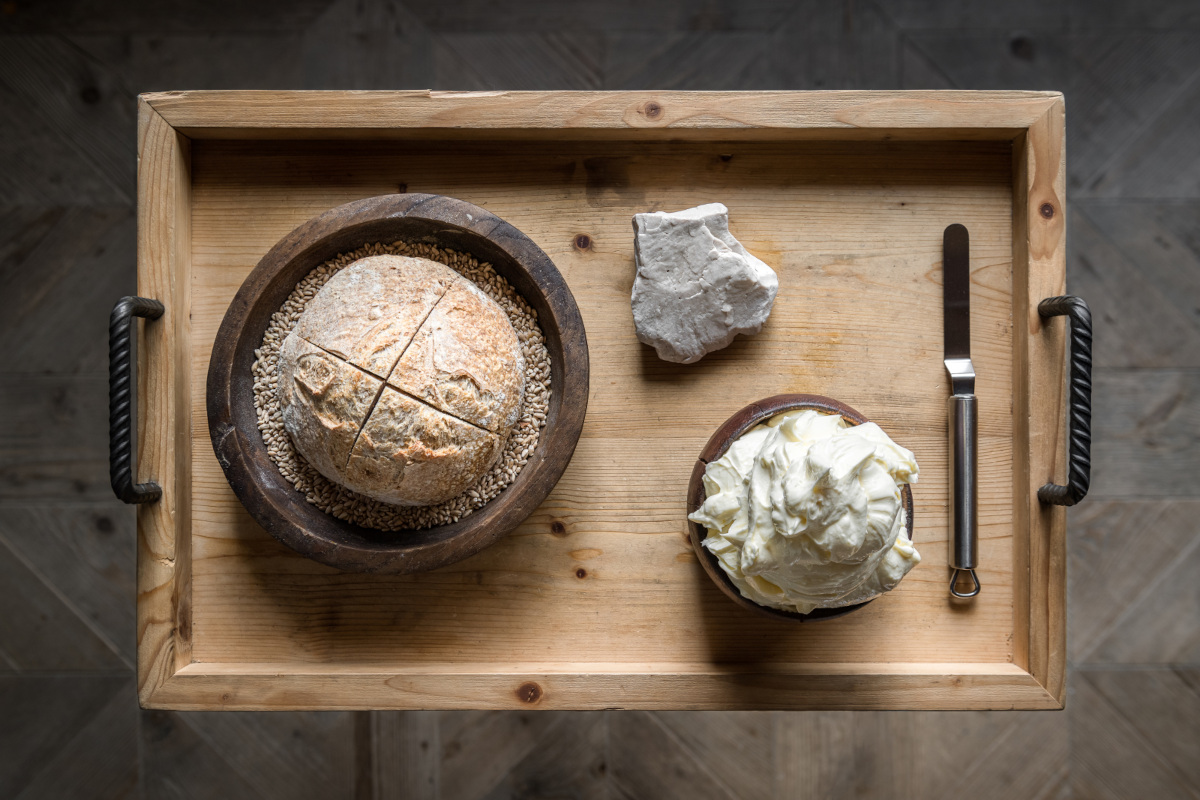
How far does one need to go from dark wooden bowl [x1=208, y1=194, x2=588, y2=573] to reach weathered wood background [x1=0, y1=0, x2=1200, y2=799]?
72 centimetres

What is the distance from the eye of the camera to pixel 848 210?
3.75ft

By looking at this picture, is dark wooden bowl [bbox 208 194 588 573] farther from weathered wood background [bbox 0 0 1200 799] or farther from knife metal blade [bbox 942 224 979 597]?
weathered wood background [bbox 0 0 1200 799]

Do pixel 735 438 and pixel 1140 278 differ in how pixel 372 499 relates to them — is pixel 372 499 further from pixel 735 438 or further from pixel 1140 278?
pixel 1140 278

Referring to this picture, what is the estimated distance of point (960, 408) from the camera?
3.62ft

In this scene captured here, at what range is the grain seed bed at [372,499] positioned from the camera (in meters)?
1.04

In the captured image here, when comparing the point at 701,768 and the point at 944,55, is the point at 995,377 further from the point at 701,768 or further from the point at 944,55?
the point at 701,768

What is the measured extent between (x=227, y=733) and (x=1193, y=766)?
7.08ft

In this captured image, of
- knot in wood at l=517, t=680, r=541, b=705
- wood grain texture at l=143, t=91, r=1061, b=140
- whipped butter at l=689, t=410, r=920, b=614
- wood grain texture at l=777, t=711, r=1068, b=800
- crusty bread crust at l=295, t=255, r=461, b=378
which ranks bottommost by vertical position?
wood grain texture at l=777, t=711, r=1068, b=800

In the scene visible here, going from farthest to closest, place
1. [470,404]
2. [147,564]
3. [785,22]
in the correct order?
[785,22]
[147,564]
[470,404]

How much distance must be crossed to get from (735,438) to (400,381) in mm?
462

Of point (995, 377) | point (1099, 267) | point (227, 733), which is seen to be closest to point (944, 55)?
point (1099, 267)

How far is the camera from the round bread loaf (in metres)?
0.91

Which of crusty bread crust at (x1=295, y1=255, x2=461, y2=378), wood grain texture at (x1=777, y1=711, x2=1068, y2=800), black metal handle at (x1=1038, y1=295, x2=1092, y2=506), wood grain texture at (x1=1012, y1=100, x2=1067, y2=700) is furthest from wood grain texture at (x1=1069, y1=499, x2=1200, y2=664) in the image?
crusty bread crust at (x1=295, y1=255, x2=461, y2=378)

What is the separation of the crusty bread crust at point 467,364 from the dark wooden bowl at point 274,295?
7 cm
